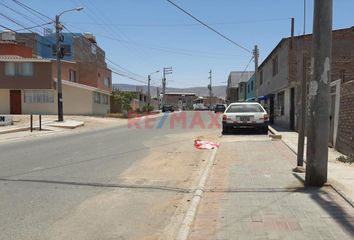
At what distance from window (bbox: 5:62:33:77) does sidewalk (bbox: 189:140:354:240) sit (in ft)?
123

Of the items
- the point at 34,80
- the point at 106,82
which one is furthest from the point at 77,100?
the point at 106,82

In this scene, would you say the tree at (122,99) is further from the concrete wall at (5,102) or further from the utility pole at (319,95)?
the utility pole at (319,95)

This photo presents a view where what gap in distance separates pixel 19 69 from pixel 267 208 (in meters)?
41.9

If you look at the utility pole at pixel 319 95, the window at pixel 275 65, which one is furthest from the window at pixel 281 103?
the utility pole at pixel 319 95

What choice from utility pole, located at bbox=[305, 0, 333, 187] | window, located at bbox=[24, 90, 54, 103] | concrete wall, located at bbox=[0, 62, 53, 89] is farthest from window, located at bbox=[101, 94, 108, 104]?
utility pole, located at bbox=[305, 0, 333, 187]

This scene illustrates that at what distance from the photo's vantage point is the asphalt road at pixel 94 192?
6395mm

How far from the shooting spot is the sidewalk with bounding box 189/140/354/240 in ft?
19.2

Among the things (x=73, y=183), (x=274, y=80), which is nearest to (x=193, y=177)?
(x=73, y=183)

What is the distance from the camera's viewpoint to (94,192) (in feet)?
29.1

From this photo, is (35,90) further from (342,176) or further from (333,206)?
(333,206)

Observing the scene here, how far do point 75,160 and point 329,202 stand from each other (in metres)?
8.07

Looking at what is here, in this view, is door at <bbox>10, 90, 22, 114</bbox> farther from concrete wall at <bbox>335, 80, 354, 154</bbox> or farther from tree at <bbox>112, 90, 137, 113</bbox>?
concrete wall at <bbox>335, 80, 354, 154</bbox>

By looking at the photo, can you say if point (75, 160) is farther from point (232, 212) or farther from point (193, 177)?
point (232, 212)

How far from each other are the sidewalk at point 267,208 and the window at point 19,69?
37418 mm
